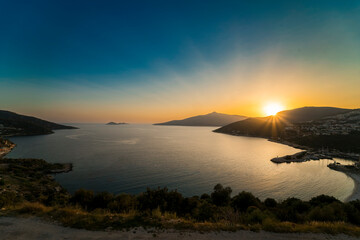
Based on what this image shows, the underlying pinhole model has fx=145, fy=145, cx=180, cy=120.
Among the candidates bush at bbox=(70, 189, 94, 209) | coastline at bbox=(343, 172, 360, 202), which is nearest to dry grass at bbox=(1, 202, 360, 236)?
bush at bbox=(70, 189, 94, 209)

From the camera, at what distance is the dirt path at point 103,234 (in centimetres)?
719

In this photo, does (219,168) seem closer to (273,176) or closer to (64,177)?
(273,176)

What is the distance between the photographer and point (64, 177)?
4472 centimetres

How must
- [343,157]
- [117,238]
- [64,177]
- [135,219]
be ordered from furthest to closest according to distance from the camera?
1. [343,157]
2. [64,177]
3. [135,219]
4. [117,238]

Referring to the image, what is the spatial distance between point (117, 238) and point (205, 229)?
460 centimetres

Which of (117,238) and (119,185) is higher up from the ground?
(117,238)

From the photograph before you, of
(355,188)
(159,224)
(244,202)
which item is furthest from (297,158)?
(159,224)

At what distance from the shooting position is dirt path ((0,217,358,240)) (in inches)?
283

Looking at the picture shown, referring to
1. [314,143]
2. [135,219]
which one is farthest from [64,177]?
[314,143]

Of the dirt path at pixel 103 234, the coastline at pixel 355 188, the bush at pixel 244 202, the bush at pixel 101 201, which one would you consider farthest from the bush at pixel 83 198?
the coastline at pixel 355 188

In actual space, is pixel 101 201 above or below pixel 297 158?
above

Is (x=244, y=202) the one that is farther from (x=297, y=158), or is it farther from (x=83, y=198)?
(x=297, y=158)

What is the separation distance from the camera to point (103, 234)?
291 inches

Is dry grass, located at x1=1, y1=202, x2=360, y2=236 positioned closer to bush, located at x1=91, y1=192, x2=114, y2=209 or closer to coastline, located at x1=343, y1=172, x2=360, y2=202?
bush, located at x1=91, y1=192, x2=114, y2=209
